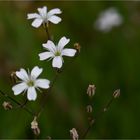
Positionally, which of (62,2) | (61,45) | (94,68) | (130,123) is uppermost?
(61,45)

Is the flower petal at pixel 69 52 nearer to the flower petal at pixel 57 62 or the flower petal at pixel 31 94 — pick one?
the flower petal at pixel 57 62

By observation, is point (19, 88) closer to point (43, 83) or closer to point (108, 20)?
point (43, 83)

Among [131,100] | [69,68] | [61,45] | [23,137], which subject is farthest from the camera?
[69,68]

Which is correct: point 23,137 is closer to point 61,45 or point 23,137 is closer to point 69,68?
point 69,68

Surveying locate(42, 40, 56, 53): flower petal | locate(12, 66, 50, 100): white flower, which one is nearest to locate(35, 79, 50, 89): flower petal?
locate(12, 66, 50, 100): white flower

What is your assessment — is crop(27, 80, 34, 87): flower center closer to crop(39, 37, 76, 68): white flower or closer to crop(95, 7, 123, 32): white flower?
crop(39, 37, 76, 68): white flower

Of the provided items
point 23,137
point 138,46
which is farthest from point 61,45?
point 138,46
